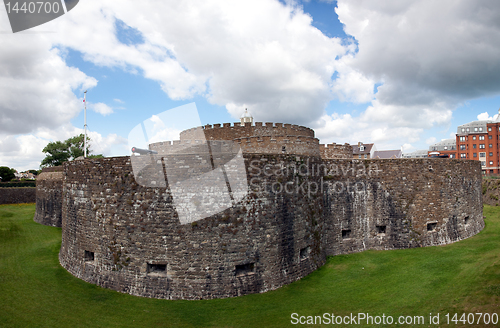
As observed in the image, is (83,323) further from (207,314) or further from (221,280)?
(221,280)

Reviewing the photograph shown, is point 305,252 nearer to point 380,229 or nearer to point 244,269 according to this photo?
point 244,269

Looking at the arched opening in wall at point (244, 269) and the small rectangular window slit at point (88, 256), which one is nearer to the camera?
the arched opening in wall at point (244, 269)

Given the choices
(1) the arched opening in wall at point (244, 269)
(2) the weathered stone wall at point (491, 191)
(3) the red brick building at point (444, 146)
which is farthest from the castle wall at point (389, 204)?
(3) the red brick building at point (444, 146)

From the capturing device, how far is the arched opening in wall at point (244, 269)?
10766 millimetres

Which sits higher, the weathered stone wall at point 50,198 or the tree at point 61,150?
the tree at point 61,150

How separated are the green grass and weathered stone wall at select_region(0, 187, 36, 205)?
111 ft

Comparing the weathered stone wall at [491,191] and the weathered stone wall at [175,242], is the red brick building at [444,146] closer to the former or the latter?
the weathered stone wall at [491,191]

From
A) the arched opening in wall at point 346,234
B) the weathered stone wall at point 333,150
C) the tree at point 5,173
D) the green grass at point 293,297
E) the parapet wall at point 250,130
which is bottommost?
the green grass at point 293,297

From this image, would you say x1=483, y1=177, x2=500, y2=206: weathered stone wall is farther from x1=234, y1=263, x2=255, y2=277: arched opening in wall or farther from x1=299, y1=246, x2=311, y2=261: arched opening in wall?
x1=234, y1=263, x2=255, y2=277: arched opening in wall

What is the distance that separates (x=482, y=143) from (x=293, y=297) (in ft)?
246

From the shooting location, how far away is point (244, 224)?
1078 cm

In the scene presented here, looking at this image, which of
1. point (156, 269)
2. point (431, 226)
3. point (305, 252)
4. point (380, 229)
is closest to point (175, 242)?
point (156, 269)

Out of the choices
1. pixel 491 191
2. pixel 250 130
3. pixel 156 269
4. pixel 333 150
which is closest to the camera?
pixel 156 269

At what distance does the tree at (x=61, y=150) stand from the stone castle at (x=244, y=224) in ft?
157
